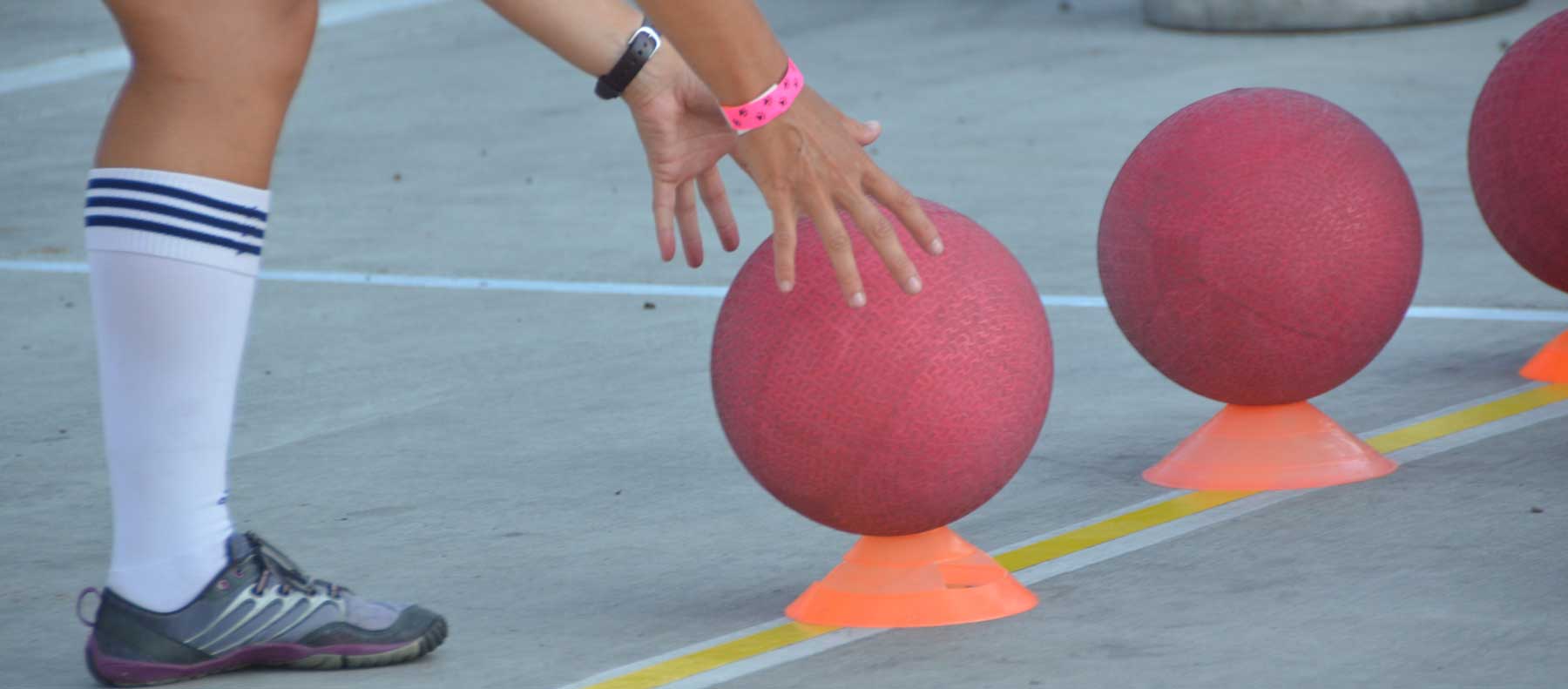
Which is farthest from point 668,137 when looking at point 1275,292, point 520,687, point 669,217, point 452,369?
point 452,369

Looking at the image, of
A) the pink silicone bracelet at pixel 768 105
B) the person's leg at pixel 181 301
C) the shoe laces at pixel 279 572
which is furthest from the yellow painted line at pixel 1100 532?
the pink silicone bracelet at pixel 768 105

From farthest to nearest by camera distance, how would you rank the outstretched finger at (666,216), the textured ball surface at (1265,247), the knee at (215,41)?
the textured ball surface at (1265,247) → the outstretched finger at (666,216) → the knee at (215,41)

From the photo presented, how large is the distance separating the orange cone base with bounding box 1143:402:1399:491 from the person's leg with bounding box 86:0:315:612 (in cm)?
215

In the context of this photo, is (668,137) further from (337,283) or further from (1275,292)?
(337,283)

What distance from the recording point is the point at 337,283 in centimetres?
774

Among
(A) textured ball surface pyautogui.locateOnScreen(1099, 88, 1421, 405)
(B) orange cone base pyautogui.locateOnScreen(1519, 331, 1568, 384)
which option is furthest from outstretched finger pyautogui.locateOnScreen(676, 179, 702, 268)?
(B) orange cone base pyautogui.locateOnScreen(1519, 331, 1568, 384)

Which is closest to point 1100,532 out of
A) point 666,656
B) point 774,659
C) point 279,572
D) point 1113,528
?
point 1113,528

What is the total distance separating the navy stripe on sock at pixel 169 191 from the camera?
338 centimetres

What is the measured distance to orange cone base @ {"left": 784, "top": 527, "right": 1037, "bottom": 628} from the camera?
12.4ft

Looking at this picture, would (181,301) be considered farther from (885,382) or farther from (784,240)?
(885,382)

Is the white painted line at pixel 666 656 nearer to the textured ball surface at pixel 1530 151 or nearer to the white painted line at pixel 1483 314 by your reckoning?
the textured ball surface at pixel 1530 151

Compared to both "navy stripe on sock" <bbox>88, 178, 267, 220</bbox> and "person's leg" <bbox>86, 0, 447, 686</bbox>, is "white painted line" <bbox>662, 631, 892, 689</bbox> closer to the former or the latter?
"person's leg" <bbox>86, 0, 447, 686</bbox>

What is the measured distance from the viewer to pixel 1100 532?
434cm

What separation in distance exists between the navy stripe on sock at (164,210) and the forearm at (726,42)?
2.42ft
